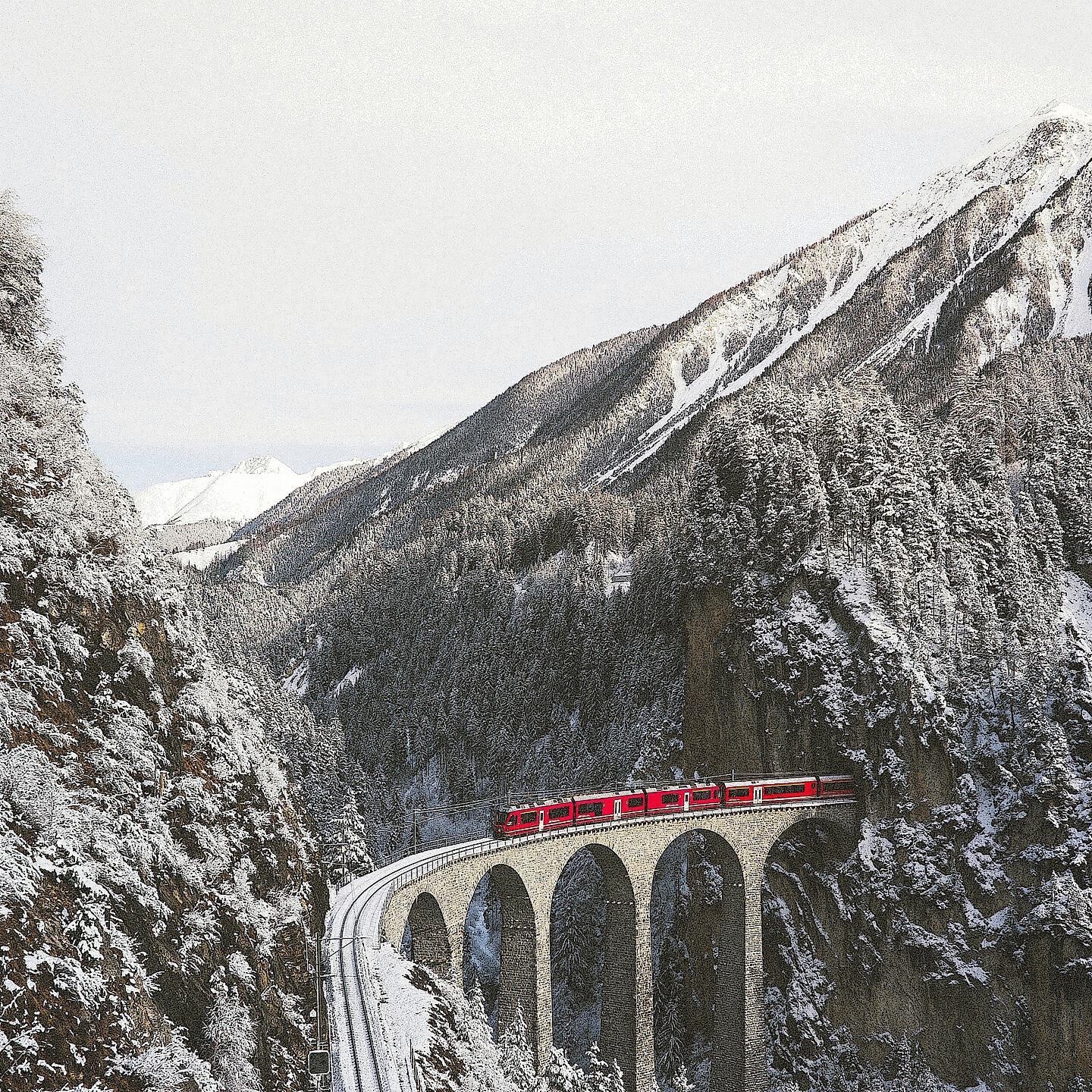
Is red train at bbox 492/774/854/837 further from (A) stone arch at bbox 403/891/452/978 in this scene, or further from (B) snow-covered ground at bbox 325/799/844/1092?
(A) stone arch at bbox 403/891/452/978

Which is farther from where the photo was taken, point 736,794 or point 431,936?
point 736,794

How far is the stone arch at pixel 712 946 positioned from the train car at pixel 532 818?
26.7 feet

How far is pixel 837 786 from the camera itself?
56406 mm

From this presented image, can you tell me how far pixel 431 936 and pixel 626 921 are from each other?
490 inches

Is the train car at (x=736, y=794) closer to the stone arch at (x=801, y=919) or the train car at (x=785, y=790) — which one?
the train car at (x=785, y=790)

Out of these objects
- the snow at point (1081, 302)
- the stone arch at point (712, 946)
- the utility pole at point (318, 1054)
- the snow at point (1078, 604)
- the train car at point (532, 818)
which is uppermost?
the snow at point (1081, 302)

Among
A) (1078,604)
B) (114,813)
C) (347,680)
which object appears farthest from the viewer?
(347,680)

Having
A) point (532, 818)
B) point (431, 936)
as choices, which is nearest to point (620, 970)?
point (532, 818)

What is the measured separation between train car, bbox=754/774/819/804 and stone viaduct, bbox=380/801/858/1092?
57 centimetres

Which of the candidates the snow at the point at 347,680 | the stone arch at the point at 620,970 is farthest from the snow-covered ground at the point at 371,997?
the snow at the point at 347,680

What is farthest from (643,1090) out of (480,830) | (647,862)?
(480,830)

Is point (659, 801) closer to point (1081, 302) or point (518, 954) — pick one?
point (518, 954)

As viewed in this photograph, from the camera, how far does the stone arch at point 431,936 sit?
1715 inches

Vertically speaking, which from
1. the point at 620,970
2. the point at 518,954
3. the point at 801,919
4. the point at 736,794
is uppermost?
the point at 736,794
